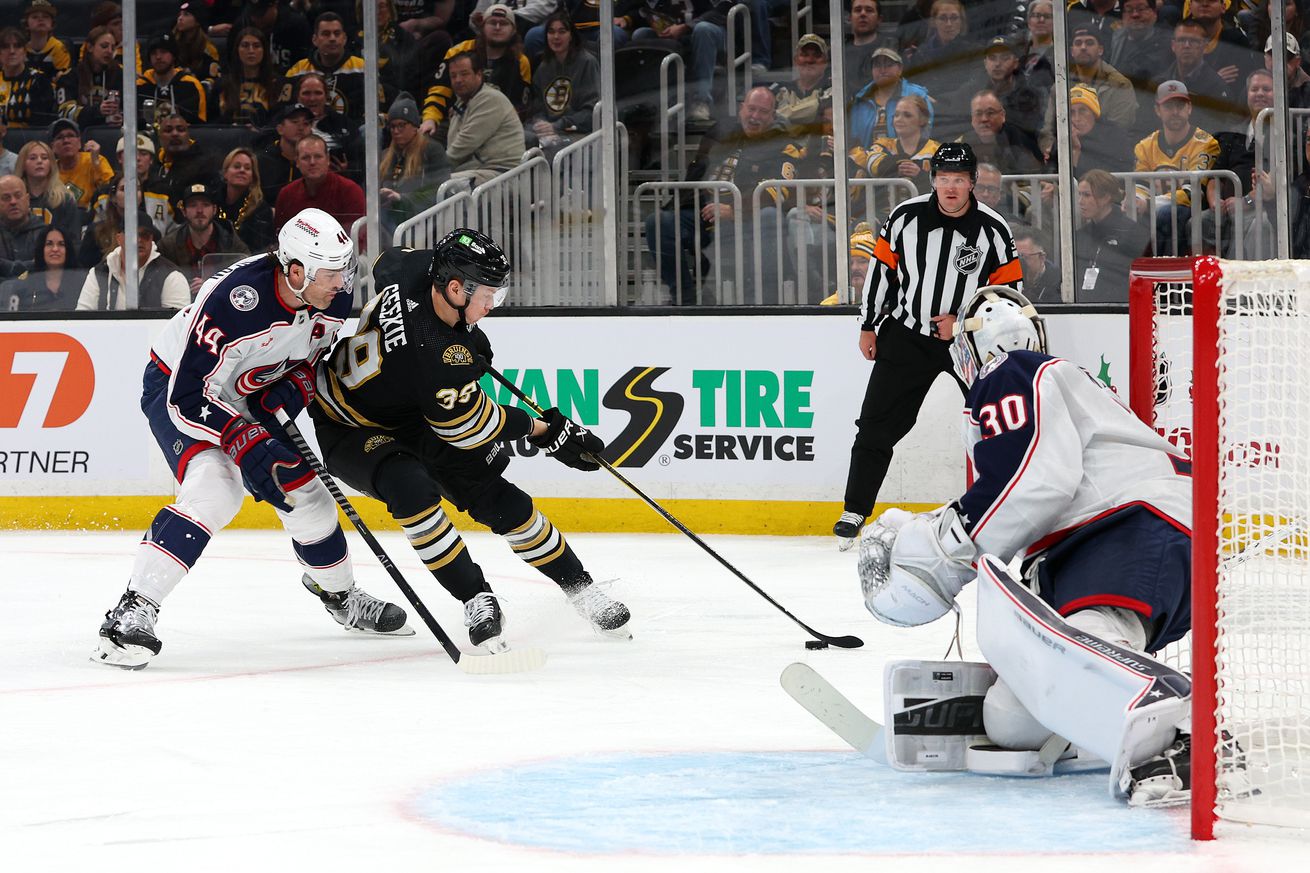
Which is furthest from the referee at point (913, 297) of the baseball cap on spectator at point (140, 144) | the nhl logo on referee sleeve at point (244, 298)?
the baseball cap on spectator at point (140, 144)

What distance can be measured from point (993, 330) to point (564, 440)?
144cm

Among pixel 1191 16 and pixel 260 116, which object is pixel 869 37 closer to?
pixel 1191 16

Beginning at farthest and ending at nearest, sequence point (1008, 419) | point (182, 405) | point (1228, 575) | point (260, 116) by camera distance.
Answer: point (260, 116) < point (182, 405) < point (1008, 419) < point (1228, 575)

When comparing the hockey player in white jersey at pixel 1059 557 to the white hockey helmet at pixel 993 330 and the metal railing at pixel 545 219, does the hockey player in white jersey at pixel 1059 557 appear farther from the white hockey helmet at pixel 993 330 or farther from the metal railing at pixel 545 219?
the metal railing at pixel 545 219

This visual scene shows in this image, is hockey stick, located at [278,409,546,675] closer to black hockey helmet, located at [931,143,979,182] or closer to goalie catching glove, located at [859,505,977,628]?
goalie catching glove, located at [859,505,977,628]

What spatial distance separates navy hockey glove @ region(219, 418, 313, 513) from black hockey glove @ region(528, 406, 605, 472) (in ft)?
1.77

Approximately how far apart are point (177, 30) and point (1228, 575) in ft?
18.6

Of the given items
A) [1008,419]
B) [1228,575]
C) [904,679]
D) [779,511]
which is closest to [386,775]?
[904,679]

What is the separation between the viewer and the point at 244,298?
3645 millimetres

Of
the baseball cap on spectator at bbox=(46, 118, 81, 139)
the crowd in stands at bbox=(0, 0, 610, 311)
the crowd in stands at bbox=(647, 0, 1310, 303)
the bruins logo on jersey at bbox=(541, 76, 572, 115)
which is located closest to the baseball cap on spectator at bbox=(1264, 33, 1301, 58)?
the crowd in stands at bbox=(647, 0, 1310, 303)

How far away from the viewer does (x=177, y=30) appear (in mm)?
6934

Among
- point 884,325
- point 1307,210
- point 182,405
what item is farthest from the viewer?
point 1307,210

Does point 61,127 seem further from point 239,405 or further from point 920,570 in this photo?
point 920,570

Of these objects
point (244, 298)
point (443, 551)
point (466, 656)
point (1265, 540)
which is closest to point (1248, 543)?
point (1265, 540)
